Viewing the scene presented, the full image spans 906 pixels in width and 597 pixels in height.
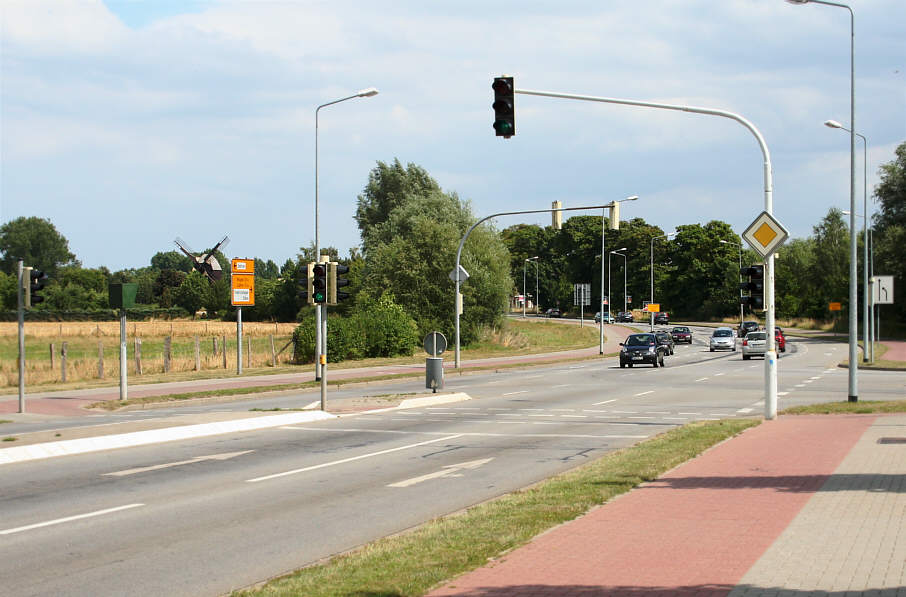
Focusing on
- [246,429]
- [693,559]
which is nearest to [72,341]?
[246,429]

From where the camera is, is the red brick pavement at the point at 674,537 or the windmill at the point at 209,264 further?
the windmill at the point at 209,264

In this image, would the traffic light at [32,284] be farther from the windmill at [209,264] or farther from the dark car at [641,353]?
the windmill at [209,264]

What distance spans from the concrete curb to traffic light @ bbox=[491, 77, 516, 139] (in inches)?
307

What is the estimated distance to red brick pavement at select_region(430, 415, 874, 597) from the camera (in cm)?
603

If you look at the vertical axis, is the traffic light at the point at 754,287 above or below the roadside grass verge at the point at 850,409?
above

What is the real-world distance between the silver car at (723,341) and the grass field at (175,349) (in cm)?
985

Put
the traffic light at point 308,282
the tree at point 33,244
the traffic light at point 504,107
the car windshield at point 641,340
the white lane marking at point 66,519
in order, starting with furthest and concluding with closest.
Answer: the tree at point 33,244 → the car windshield at point 641,340 → the traffic light at point 308,282 → the traffic light at point 504,107 → the white lane marking at point 66,519

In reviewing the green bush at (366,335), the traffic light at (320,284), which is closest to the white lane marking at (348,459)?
the traffic light at (320,284)

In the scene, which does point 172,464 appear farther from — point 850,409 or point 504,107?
point 850,409

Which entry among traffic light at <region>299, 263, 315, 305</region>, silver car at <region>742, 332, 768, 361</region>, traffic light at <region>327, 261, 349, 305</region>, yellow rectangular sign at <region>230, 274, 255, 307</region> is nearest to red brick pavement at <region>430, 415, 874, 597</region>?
traffic light at <region>327, 261, 349, 305</region>

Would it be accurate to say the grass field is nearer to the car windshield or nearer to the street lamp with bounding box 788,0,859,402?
the car windshield

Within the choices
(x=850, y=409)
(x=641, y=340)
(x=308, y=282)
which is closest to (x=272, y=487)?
(x=308, y=282)

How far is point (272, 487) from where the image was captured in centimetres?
1146

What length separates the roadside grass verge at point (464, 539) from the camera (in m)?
6.33
